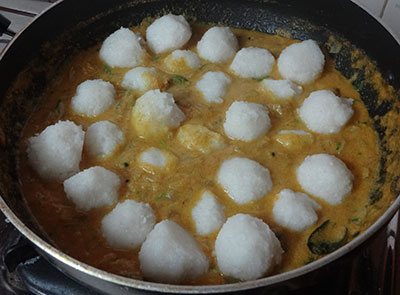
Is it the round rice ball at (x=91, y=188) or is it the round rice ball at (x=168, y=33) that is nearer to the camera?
the round rice ball at (x=91, y=188)

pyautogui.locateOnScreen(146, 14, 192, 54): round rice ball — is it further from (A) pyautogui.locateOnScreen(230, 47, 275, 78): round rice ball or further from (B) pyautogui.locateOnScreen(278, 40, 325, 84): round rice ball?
(B) pyautogui.locateOnScreen(278, 40, 325, 84): round rice ball

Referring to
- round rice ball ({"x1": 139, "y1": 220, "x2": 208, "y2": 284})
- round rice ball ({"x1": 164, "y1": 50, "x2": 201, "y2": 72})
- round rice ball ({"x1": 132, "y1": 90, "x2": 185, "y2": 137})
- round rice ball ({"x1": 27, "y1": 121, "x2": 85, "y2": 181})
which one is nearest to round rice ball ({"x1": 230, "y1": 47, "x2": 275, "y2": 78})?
round rice ball ({"x1": 164, "y1": 50, "x2": 201, "y2": 72})

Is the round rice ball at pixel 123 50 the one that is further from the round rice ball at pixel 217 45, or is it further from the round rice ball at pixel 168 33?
the round rice ball at pixel 217 45

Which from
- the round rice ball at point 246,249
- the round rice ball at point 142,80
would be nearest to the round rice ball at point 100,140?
the round rice ball at point 142,80

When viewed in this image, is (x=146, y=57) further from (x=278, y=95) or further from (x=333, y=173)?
(x=333, y=173)

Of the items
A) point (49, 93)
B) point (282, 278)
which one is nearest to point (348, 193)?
point (282, 278)

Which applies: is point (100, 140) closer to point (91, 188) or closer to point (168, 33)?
point (91, 188)
